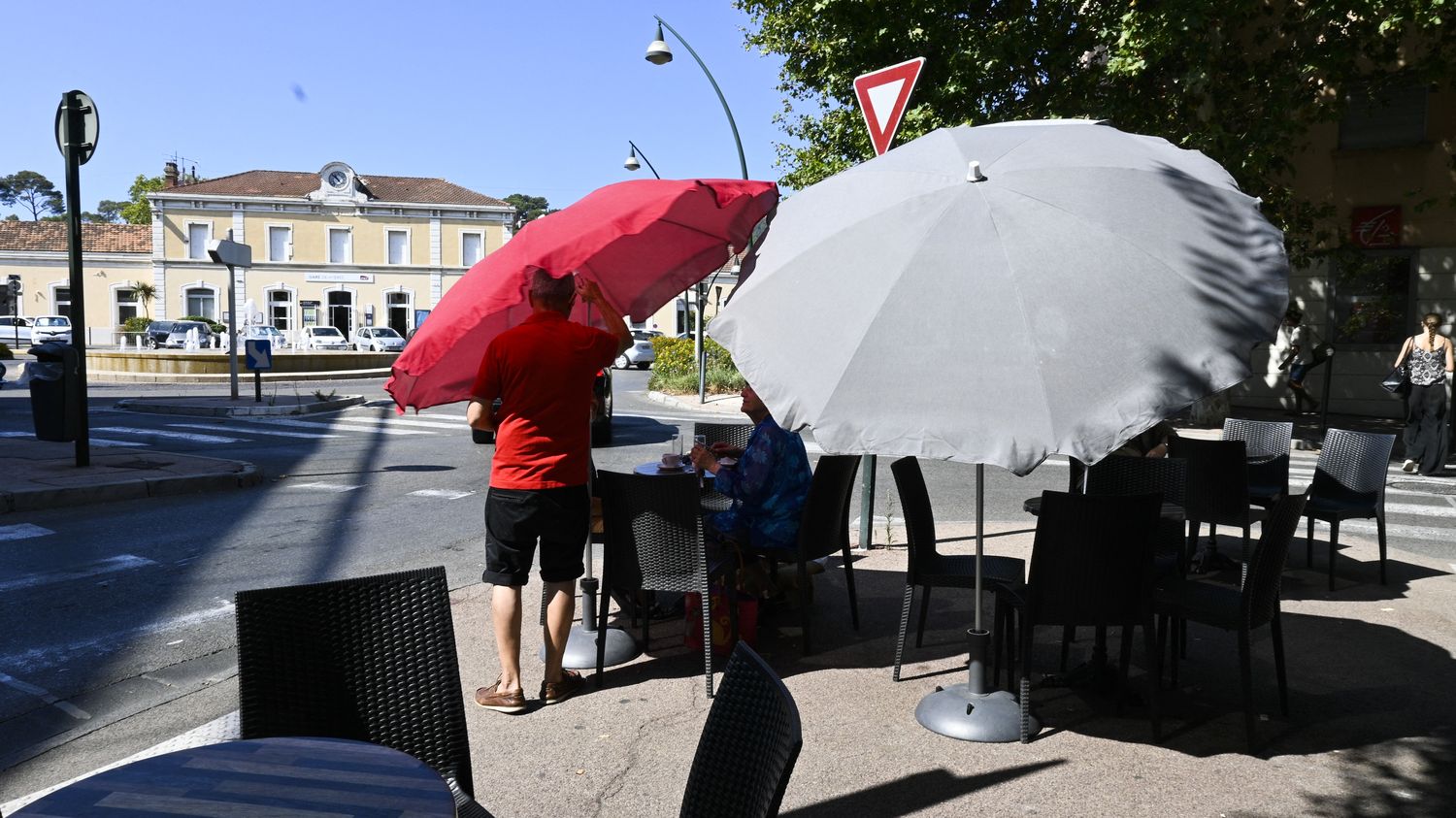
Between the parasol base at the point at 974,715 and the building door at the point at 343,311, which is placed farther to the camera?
the building door at the point at 343,311

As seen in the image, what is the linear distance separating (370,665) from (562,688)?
1.74 meters

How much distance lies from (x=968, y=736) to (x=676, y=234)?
8.43 ft

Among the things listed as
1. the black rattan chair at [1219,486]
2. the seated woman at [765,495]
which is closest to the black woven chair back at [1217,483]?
the black rattan chair at [1219,486]

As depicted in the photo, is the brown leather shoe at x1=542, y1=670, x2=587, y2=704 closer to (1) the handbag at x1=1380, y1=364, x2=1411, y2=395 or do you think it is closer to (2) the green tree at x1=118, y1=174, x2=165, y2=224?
(1) the handbag at x1=1380, y1=364, x2=1411, y2=395

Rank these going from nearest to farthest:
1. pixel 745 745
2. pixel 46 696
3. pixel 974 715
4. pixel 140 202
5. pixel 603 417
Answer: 1. pixel 745 745
2. pixel 974 715
3. pixel 46 696
4. pixel 603 417
5. pixel 140 202

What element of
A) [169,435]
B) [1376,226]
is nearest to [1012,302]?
[169,435]

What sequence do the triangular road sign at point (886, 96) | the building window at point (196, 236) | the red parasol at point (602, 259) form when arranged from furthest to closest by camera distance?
1. the building window at point (196, 236)
2. the triangular road sign at point (886, 96)
3. the red parasol at point (602, 259)

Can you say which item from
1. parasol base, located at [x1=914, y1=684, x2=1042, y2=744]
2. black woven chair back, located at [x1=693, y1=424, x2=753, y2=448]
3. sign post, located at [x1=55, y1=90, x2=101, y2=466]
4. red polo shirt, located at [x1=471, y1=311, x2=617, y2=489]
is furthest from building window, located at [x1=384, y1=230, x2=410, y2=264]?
parasol base, located at [x1=914, y1=684, x2=1042, y2=744]

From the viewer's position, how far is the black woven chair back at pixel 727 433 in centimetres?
731

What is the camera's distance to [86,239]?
2307 inches

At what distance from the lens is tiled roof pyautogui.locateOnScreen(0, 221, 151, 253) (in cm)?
5772

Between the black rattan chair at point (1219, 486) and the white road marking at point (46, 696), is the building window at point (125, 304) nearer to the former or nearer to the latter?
the white road marking at point (46, 696)

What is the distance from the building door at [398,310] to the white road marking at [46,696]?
55417 mm

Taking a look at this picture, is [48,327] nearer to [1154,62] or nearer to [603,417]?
[603,417]
